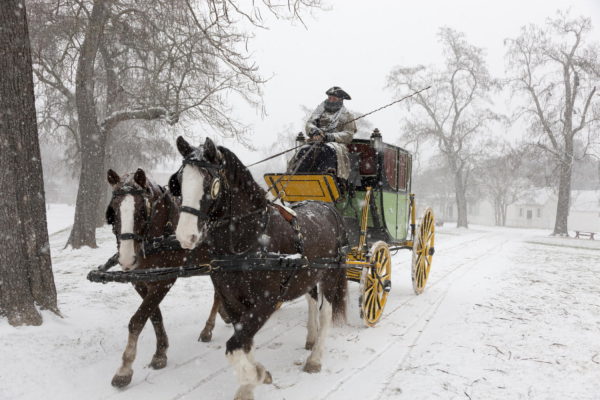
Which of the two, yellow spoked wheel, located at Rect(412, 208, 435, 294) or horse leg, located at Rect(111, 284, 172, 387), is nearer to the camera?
horse leg, located at Rect(111, 284, 172, 387)

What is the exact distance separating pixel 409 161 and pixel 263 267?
5.16 metres

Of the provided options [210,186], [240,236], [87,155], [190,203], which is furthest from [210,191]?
[87,155]

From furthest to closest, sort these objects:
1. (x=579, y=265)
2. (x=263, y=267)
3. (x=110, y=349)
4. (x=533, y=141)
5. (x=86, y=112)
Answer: (x=533, y=141), (x=579, y=265), (x=86, y=112), (x=110, y=349), (x=263, y=267)

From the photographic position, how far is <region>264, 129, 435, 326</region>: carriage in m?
5.24

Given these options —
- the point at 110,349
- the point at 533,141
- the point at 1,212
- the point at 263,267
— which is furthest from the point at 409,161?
the point at 533,141

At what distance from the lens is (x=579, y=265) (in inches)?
466

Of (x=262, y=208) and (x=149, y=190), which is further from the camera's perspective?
(x=149, y=190)

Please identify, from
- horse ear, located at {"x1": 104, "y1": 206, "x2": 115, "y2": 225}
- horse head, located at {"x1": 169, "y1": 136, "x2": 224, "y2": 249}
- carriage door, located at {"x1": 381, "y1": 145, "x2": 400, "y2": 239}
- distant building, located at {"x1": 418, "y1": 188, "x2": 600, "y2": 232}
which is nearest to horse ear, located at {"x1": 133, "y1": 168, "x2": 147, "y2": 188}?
horse ear, located at {"x1": 104, "y1": 206, "x2": 115, "y2": 225}

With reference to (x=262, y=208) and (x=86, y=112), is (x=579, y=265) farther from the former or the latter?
(x=86, y=112)

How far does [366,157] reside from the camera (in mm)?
6184

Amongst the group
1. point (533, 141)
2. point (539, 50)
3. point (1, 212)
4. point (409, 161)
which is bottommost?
point (1, 212)

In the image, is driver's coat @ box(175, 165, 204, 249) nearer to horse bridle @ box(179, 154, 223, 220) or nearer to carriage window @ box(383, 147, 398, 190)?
horse bridle @ box(179, 154, 223, 220)

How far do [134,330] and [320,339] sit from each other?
1843mm

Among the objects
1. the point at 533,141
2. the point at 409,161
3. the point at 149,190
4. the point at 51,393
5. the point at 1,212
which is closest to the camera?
the point at 51,393
